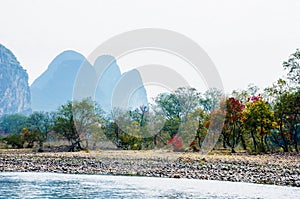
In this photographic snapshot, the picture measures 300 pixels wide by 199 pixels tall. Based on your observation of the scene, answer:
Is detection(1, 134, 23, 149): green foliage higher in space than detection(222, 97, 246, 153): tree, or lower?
lower

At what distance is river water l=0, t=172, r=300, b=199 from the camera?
19958 millimetres

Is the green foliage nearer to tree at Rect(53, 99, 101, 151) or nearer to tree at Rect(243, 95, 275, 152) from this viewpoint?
tree at Rect(53, 99, 101, 151)

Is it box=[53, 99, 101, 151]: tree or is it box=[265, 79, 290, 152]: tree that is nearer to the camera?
box=[265, 79, 290, 152]: tree

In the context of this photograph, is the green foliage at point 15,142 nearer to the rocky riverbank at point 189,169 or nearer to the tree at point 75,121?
the tree at point 75,121

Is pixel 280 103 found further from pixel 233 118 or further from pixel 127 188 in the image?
pixel 127 188

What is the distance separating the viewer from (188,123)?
61906 millimetres

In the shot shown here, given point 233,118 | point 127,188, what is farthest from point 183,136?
point 127,188

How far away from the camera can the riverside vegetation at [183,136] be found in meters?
30.1

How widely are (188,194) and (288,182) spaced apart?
6329 mm

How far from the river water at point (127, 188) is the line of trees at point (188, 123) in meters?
25.9

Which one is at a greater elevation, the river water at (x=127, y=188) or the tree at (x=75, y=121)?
the tree at (x=75, y=121)

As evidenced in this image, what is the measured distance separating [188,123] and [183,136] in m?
2.01

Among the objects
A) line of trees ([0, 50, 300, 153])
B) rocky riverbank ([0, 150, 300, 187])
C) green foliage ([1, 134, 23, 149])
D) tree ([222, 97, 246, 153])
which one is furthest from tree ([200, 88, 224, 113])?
rocky riverbank ([0, 150, 300, 187])

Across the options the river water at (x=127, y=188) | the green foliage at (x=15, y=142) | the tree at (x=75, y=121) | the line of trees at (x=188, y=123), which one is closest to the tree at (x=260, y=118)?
the line of trees at (x=188, y=123)
